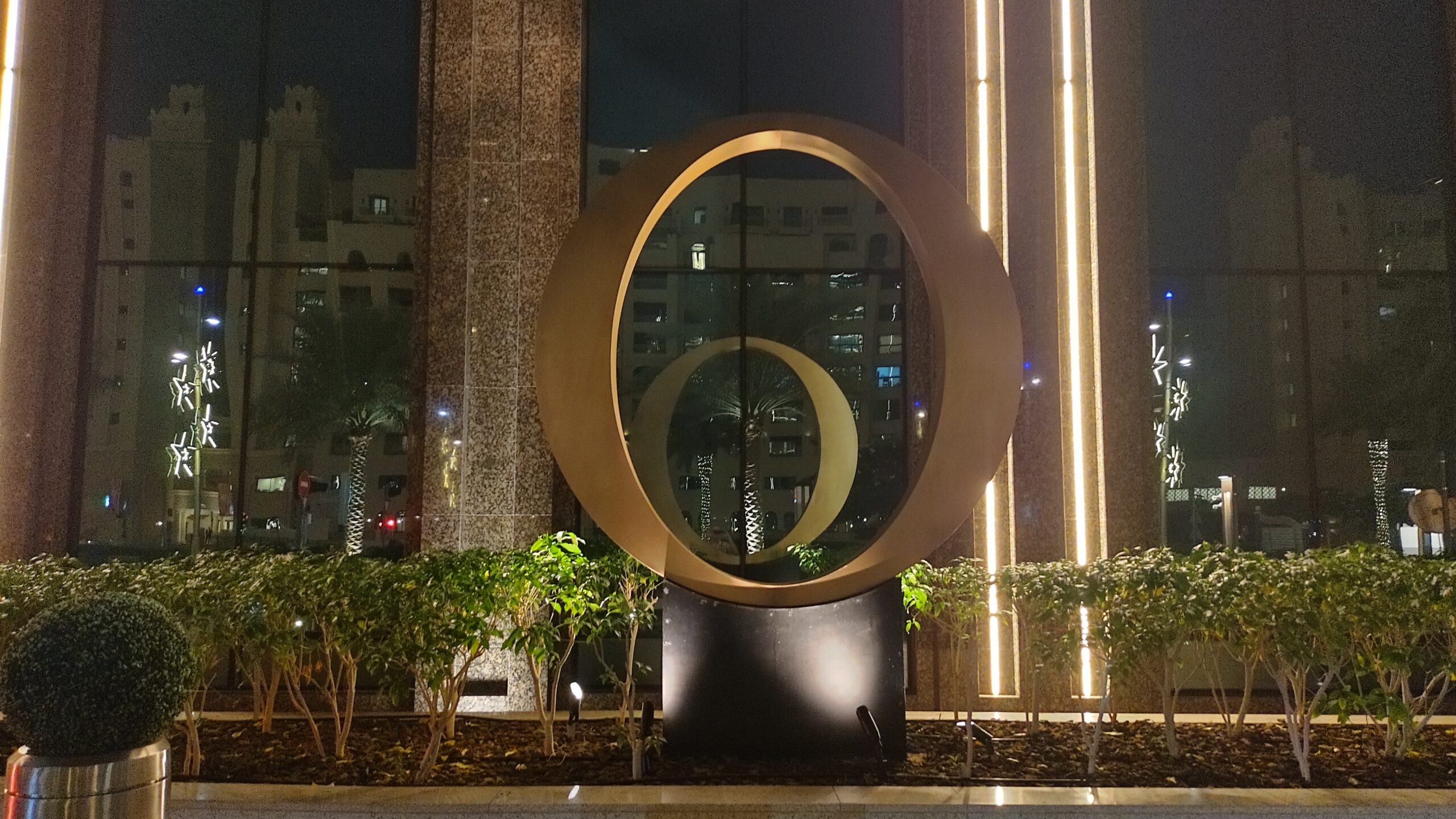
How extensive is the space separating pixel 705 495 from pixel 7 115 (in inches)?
341

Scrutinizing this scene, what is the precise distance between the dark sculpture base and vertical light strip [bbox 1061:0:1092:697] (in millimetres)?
3354

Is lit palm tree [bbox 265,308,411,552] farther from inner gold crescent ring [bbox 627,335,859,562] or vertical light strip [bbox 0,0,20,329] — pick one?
vertical light strip [bbox 0,0,20,329]

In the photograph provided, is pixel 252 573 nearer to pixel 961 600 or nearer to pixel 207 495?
pixel 207 495

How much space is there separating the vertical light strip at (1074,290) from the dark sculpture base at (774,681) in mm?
3354

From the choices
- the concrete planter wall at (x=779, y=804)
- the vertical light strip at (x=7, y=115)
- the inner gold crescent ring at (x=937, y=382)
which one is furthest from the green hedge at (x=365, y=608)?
the vertical light strip at (x=7, y=115)

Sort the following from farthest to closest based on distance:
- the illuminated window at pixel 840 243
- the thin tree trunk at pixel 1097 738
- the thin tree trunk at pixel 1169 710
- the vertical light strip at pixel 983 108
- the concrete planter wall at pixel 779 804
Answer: the illuminated window at pixel 840 243, the vertical light strip at pixel 983 108, the thin tree trunk at pixel 1169 710, the thin tree trunk at pixel 1097 738, the concrete planter wall at pixel 779 804

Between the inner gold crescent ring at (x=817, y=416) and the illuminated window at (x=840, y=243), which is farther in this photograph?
the illuminated window at (x=840, y=243)

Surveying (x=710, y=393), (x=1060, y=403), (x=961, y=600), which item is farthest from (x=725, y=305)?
(x=961, y=600)

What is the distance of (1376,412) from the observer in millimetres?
11555

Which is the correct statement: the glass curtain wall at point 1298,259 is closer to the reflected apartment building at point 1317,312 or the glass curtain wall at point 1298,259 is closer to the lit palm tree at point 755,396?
the reflected apartment building at point 1317,312

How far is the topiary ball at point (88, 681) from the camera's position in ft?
15.8

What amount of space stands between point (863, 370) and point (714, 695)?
756cm

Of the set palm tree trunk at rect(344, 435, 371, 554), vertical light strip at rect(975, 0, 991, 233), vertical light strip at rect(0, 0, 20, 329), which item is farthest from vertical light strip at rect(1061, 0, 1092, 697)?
vertical light strip at rect(0, 0, 20, 329)

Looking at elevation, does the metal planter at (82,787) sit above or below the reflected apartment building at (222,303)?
below
